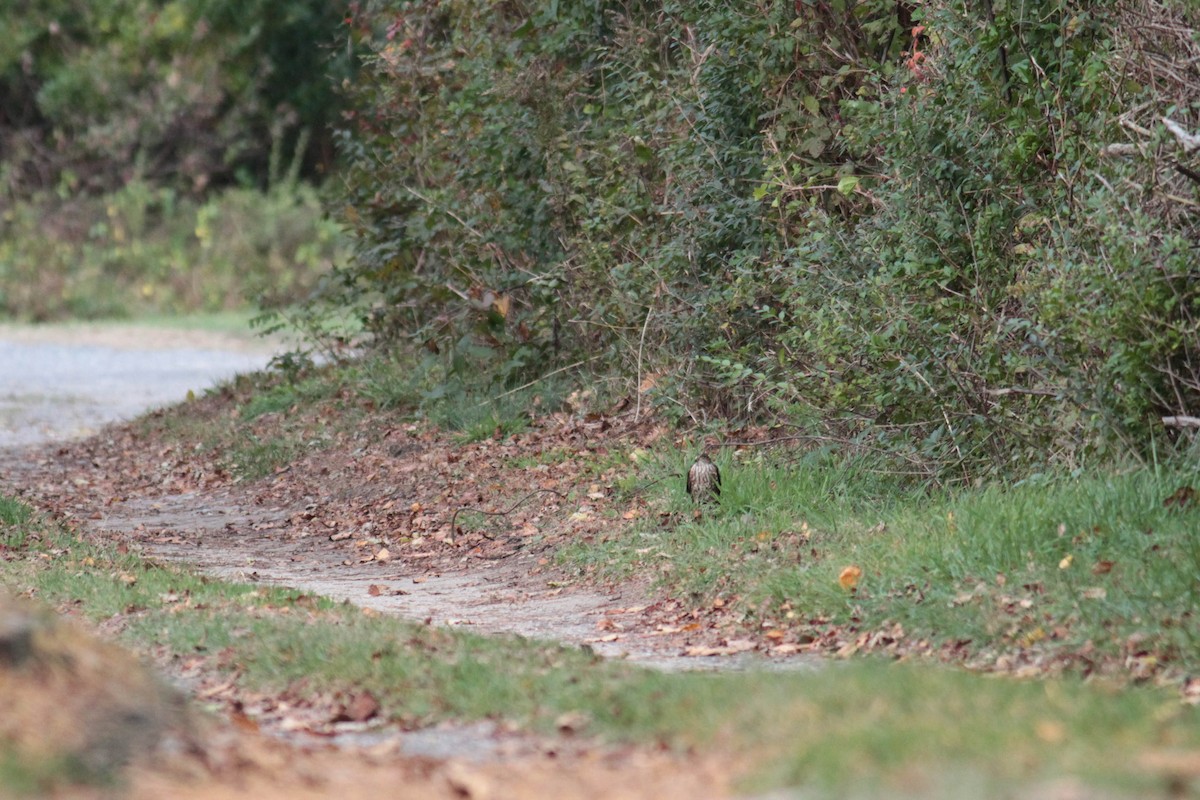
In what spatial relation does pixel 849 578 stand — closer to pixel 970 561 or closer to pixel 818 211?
pixel 970 561

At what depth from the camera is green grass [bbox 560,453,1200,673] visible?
555cm

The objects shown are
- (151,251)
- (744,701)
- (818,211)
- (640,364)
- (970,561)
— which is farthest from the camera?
(151,251)

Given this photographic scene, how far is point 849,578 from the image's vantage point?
6418mm

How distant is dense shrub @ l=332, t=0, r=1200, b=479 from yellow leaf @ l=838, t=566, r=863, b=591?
50.2 inches

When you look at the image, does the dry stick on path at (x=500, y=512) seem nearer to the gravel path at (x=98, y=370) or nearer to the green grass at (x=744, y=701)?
the green grass at (x=744, y=701)

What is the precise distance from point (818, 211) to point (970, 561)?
2899mm

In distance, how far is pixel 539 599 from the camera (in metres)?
7.48

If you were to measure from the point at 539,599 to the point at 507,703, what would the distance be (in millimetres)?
2590

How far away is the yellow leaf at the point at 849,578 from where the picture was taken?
6410mm

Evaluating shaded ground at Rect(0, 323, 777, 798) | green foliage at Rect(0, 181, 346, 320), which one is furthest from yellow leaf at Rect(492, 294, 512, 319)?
green foliage at Rect(0, 181, 346, 320)

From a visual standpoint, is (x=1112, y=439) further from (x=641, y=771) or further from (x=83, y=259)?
(x=83, y=259)

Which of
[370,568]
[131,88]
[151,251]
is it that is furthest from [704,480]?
[131,88]

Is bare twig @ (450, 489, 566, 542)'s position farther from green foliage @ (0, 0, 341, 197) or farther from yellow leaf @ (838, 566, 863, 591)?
green foliage @ (0, 0, 341, 197)

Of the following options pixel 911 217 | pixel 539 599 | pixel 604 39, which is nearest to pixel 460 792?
pixel 539 599
